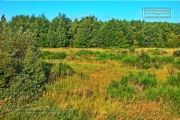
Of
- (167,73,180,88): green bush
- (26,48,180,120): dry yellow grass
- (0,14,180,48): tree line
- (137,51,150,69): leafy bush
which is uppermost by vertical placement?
(0,14,180,48): tree line

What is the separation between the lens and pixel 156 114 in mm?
6531

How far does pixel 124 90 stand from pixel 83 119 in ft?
8.43

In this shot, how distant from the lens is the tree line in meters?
60.4

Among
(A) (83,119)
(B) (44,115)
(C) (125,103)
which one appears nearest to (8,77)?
(B) (44,115)

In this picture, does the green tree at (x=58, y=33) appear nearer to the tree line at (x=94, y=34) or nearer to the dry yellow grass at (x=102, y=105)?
the tree line at (x=94, y=34)

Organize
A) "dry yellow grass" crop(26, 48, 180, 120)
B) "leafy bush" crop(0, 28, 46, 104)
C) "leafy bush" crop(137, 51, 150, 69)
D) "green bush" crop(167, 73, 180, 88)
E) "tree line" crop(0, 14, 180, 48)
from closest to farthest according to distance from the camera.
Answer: "dry yellow grass" crop(26, 48, 180, 120) < "leafy bush" crop(0, 28, 46, 104) < "green bush" crop(167, 73, 180, 88) < "leafy bush" crop(137, 51, 150, 69) < "tree line" crop(0, 14, 180, 48)

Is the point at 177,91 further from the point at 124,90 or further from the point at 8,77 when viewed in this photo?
the point at 8,77

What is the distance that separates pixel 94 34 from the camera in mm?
61219

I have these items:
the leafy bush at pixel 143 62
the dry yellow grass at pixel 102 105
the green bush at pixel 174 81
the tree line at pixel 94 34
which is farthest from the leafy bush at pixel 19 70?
the tree line at pixel 94 34

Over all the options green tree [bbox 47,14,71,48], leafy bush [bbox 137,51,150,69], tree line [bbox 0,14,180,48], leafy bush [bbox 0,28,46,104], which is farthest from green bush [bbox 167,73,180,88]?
green tree [bbox 47,14,71,48]

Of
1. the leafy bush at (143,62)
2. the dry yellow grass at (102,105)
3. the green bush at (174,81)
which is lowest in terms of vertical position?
the dry yellow grass at (102,105)

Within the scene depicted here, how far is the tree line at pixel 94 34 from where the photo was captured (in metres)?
60.4

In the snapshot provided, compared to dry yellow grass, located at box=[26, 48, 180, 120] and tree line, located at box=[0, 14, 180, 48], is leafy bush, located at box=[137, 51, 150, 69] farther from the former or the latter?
tree line, located at box=[0, 14, 180, 48]

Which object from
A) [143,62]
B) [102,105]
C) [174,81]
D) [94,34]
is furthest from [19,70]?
[94,34]
